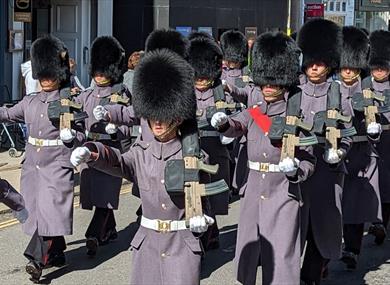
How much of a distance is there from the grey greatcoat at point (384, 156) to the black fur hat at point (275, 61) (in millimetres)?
2241

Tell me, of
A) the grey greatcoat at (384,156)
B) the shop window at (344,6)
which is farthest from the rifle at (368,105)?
the shop window at (344,6)

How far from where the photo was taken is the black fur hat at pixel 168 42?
302 inches

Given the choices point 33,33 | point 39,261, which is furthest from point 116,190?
point 33,33

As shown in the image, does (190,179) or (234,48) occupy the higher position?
(234,48)

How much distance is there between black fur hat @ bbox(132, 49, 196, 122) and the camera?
4516 mm

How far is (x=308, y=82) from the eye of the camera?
20.7ft

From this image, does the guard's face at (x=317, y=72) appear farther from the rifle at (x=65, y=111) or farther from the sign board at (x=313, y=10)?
the sign board at (x=313, y=10)

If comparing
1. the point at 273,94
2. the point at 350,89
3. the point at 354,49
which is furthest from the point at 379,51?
the point at 273,94

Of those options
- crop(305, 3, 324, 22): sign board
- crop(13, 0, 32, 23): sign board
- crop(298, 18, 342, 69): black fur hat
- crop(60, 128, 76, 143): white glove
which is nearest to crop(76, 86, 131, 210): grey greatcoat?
crop(60, 128, 76, 143): white glove

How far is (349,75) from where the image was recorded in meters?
7.11

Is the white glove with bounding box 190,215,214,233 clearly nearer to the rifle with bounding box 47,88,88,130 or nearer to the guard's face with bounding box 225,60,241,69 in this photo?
the rifle with bounding box 47,88,88,130

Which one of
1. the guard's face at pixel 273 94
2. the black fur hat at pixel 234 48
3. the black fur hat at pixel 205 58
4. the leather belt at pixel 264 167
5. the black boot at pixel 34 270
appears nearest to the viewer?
the leather belt at pixel 264 167

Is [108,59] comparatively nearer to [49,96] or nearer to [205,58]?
[205,58]

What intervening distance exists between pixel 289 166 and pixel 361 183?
2404 millimetres
